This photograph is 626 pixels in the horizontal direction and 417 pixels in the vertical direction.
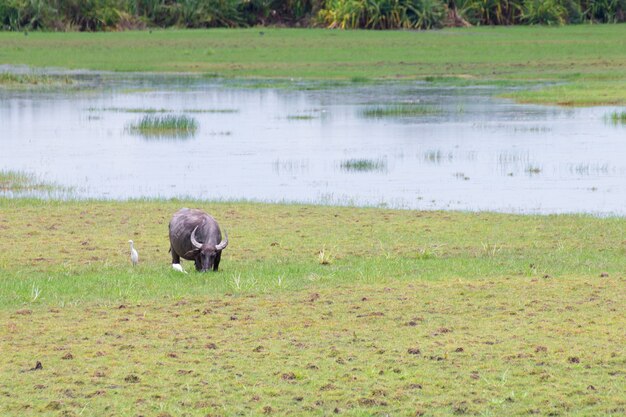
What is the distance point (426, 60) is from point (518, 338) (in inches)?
1502

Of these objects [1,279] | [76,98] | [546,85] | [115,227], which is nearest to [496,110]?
[546,85]

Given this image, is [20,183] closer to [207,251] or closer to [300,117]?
[207,251]

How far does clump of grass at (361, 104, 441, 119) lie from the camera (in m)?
31.8

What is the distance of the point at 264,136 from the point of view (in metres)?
28.0

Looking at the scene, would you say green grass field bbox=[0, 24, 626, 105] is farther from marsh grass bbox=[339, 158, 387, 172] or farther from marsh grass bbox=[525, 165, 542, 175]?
marsh grass bbox=[339, 158, 387, 172]

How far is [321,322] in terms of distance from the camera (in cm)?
970

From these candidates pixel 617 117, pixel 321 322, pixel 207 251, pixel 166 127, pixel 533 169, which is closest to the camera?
pixel 321 322

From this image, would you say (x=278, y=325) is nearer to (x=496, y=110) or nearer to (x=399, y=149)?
(x=399, y=149)

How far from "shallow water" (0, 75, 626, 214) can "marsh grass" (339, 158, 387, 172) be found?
72 millimetres

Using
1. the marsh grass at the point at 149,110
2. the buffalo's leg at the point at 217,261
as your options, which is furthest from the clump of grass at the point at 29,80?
the buffalo's leg at the point at 217,261

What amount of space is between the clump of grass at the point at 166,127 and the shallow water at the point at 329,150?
12.9 inches

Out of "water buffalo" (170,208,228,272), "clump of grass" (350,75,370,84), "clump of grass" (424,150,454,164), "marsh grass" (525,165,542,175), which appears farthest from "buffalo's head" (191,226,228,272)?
"clump of grass" (350,75,370,84)

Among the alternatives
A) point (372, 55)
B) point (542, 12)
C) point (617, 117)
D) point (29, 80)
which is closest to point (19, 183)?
point (617, 117)

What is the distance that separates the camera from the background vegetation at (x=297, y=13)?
5934 centimetres
